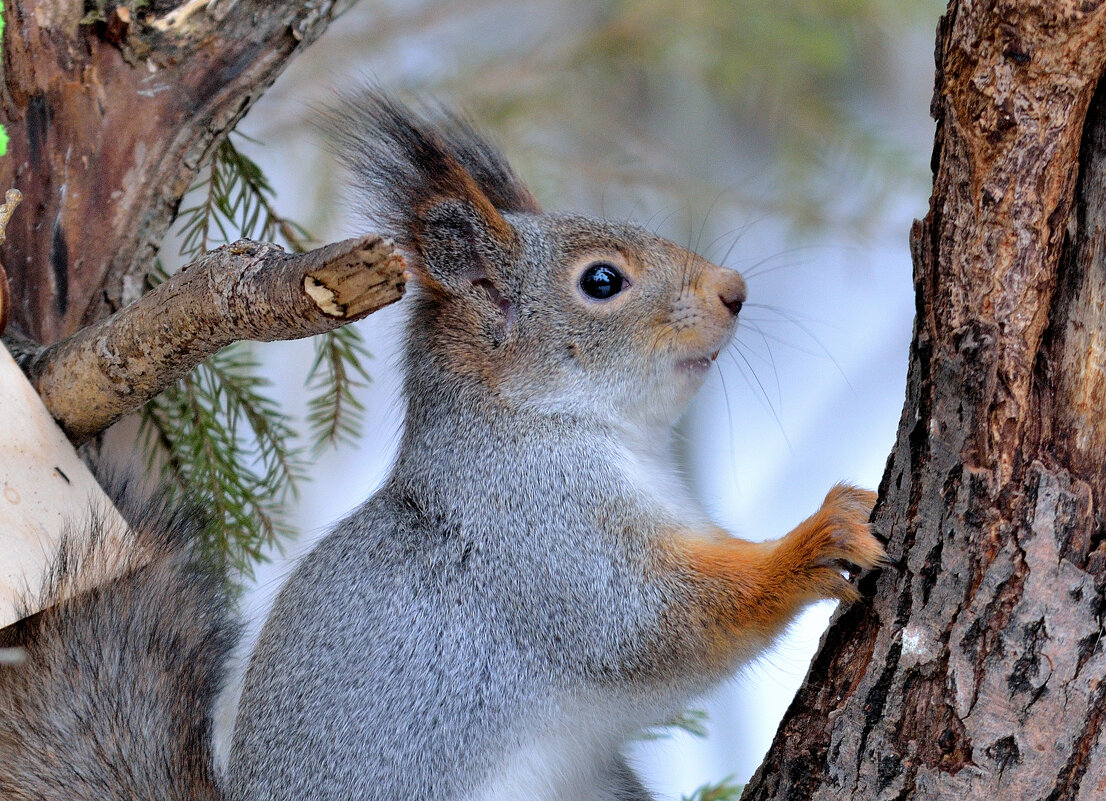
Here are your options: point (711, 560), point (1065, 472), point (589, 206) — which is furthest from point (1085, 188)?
point (589, 206)

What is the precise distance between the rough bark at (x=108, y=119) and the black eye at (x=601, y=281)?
59 centimetres

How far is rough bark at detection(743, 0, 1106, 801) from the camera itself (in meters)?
0.99

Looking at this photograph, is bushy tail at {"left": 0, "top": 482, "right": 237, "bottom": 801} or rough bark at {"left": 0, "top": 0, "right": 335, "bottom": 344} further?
rough bark at {"left": 0, "top": 0, "right": 335, "bottom": 344}

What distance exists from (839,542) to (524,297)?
0.63 metres

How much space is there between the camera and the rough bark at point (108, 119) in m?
1.58

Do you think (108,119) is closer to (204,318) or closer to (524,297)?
(204,318)

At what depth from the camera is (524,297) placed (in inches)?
62.9

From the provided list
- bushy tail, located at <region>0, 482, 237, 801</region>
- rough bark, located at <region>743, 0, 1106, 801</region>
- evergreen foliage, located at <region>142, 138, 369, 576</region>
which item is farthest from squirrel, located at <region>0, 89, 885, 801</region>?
evergreen foliage, located at <region>142, 138, 369, 576</region>

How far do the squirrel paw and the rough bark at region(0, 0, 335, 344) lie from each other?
108 centimetres

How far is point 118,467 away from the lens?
1639mm

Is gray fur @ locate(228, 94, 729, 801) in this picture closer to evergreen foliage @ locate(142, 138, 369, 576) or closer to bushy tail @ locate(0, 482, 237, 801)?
bushy tail @ locate(0, 482, 237, 801)

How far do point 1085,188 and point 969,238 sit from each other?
0.38 feet

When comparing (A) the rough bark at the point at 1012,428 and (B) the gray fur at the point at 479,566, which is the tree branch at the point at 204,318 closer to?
(B) the gray fur at the point at 479,566

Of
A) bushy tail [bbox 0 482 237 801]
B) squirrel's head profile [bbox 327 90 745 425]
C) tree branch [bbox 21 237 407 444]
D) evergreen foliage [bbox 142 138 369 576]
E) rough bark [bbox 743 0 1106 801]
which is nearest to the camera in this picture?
rough bark [bbox 743 0 1106 801]
